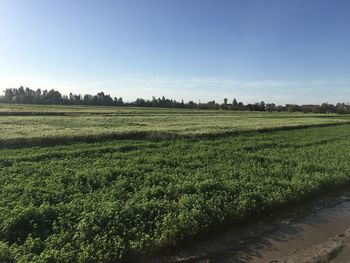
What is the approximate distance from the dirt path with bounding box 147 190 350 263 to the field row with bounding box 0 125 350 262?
39cm

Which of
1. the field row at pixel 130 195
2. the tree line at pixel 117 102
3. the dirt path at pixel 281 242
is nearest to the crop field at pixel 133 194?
the field row at pixel 130 195

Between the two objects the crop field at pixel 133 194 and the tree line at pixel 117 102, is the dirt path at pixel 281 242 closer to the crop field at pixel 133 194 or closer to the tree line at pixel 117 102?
the crop field at pixel 133 194

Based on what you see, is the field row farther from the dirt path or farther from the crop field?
the dirt path

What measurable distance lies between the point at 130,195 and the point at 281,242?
4206mm

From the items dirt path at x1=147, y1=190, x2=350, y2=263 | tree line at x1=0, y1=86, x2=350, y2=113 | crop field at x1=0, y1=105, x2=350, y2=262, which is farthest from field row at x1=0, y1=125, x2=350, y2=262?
tree line at x1=0, y1=86, x2=350, y2=113

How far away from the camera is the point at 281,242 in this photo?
A: 803 cm

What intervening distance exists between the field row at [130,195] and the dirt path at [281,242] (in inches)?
15.3

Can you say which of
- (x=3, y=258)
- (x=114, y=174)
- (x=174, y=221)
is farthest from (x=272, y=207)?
(x=3, y=258)

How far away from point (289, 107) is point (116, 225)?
127 metres

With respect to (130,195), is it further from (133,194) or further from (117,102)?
(117,102)

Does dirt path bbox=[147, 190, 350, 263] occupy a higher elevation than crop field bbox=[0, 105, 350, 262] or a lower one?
lower

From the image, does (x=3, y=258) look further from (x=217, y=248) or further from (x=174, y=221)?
(x=217, y=248)

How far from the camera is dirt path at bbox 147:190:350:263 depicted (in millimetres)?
7191

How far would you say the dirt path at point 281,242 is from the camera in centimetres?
719
